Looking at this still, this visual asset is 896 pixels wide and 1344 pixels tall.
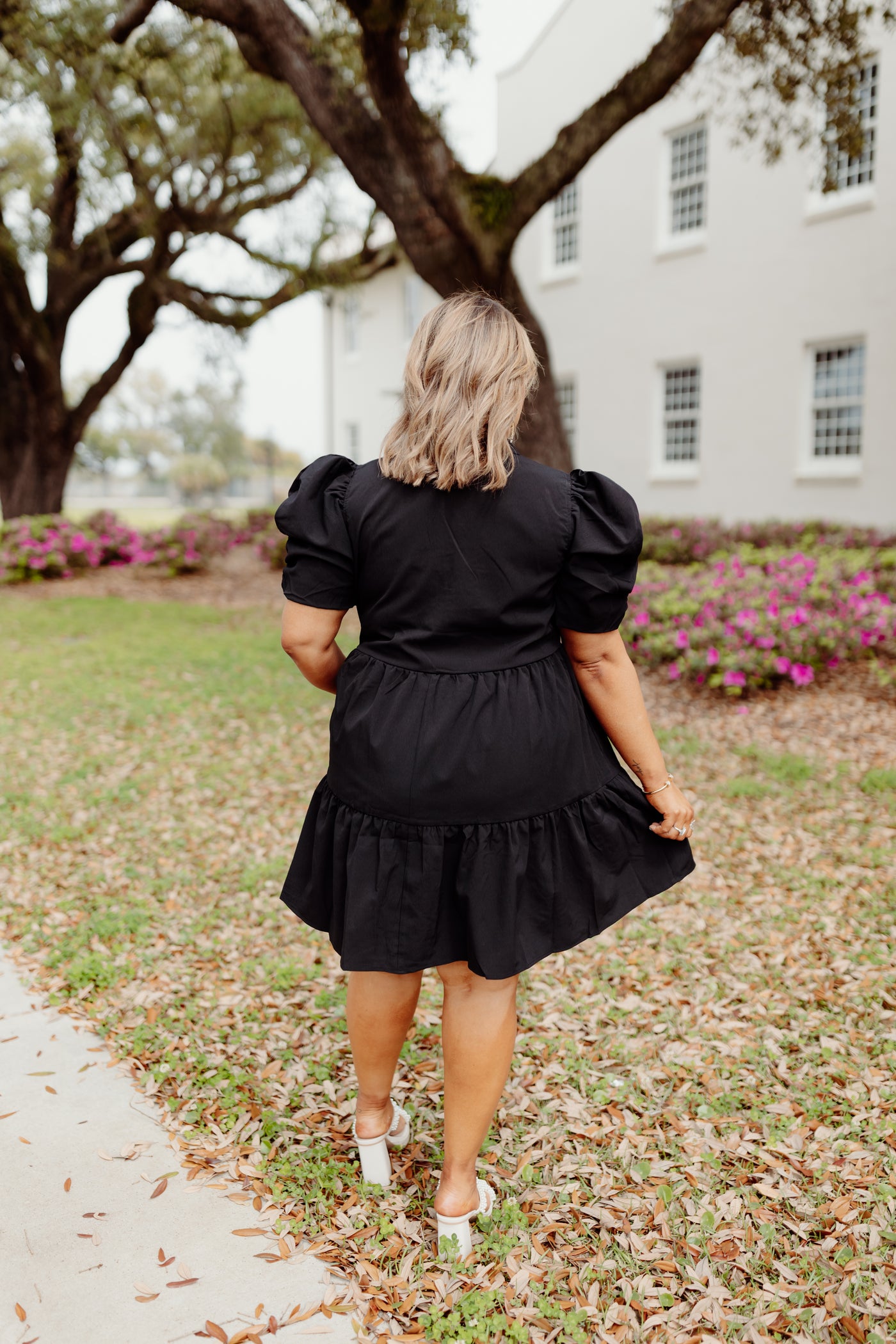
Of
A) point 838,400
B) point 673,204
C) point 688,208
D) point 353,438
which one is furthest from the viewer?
point 353,438

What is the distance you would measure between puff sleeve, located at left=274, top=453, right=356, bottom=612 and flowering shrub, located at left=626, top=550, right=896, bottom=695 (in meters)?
5.25

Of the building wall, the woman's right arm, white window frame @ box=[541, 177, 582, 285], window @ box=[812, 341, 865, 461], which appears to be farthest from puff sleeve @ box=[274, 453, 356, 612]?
the building wall

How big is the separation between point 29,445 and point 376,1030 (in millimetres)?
14993

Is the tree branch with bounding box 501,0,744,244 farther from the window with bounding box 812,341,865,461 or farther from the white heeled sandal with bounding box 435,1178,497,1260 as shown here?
the window with bounding box 812,341,865,461

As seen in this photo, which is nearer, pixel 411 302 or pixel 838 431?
pixel 838 431

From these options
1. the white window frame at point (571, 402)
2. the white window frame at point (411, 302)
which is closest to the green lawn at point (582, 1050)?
the white window frame at point (571, 402)

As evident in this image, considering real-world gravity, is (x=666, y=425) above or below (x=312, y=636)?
above

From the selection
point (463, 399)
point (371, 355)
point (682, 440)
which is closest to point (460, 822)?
point (463, 399)

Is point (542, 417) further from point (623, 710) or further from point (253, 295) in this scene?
point (253, 295)

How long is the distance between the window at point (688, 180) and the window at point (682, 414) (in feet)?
7.04

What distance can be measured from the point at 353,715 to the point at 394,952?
0.51m

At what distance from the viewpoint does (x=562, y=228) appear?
674 inches

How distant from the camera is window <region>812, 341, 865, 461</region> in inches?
509

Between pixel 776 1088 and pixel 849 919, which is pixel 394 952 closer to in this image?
pixel 776 1088
